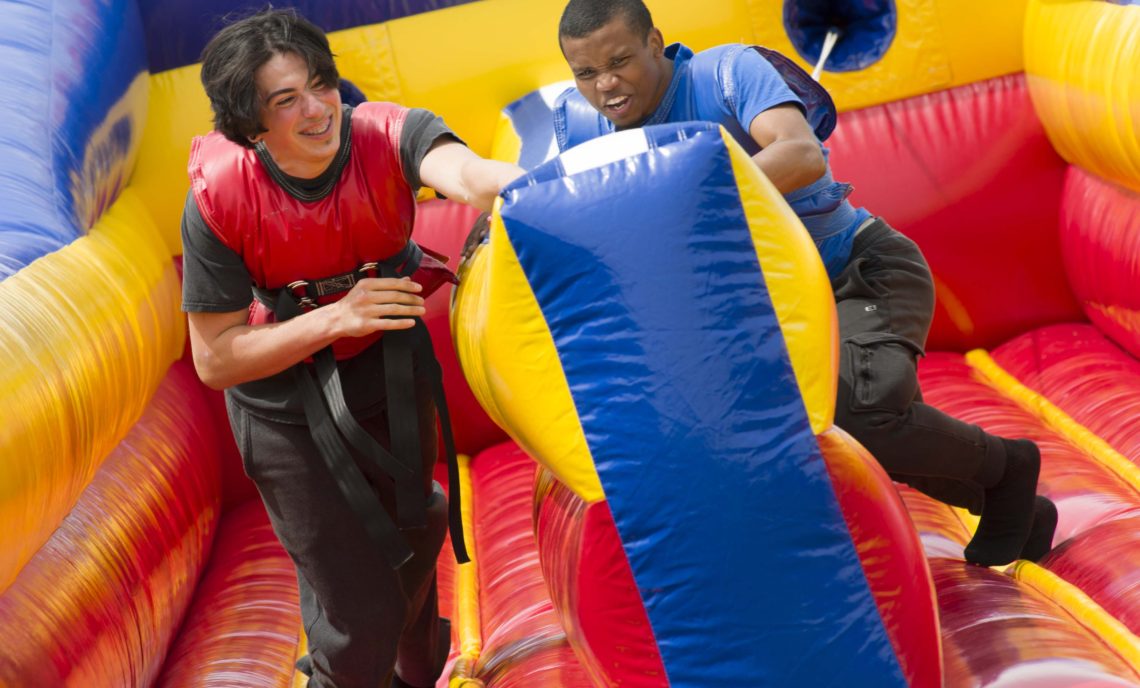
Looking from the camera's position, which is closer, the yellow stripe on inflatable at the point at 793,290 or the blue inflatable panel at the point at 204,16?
the yellow stripe on inflatable at the point at 793,290

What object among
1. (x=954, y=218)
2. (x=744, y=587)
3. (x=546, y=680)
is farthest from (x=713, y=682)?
(x=954, y=218)

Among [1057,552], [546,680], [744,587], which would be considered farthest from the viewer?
[1057,552]

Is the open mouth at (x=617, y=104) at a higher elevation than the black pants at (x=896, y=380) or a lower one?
higher

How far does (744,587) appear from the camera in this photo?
1.36 meters

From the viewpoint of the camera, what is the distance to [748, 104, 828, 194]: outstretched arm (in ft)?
5.56

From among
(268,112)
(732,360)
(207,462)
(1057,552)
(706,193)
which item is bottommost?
(1057,552)

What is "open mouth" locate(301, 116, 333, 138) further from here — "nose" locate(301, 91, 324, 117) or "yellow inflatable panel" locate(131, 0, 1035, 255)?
"yellow inflatable panel" locate(131, 0, 1035, 255)

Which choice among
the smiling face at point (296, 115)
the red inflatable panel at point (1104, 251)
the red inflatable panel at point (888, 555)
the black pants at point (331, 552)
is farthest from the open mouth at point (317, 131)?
the red inflatable panel at point (1104, 251)

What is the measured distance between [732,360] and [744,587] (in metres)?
0.24

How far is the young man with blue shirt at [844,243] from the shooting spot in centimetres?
179

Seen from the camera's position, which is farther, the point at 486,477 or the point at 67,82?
the point at 486,477

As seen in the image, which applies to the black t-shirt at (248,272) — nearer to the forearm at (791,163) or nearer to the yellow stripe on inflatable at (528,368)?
the yellow stripe on inflatable at (528,368)

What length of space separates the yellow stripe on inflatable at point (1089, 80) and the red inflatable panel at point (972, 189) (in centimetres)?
8

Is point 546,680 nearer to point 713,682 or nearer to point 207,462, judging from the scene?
point 713,682
